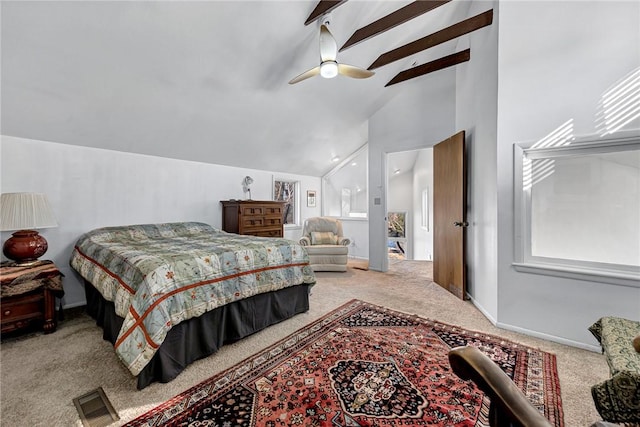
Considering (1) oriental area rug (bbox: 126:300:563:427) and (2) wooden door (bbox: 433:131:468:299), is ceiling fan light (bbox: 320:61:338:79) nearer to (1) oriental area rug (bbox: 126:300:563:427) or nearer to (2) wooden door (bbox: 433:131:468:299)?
(2) wooden door (bbox: 433:131:468:299)

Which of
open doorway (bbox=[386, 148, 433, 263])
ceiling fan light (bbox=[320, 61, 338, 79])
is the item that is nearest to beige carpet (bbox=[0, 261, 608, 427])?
ceiling fan light (bbox=[320, 61, 338, 79])

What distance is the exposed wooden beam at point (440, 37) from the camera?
2852mm

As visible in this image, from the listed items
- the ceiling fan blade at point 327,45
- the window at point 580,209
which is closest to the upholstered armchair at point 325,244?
the window at point 580,209

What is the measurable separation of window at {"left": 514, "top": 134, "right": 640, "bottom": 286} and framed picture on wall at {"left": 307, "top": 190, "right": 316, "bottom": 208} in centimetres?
456

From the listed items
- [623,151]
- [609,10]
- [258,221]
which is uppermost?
[609,10]

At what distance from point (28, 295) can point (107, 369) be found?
1243mm

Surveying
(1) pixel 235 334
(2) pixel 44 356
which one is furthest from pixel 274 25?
(2) pixel 44 356

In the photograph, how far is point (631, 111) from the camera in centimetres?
214

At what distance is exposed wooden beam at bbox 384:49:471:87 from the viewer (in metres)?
3.52

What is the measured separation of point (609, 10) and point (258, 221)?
180 inches

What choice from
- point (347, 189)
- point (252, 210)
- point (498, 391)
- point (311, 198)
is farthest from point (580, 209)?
point (311, 198)

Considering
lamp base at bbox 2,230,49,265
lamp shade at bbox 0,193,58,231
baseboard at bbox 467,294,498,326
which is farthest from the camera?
baseboard at bbox 467,294,498,326

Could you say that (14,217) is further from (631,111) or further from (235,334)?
(631,111)

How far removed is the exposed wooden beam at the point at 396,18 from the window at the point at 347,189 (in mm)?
Result: 3323
